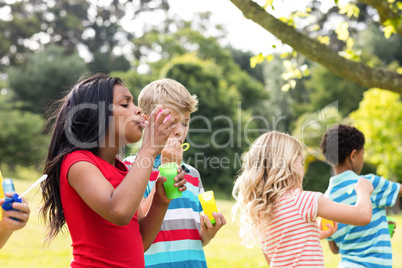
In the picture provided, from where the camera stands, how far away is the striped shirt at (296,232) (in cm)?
247

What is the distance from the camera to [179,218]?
2.53m

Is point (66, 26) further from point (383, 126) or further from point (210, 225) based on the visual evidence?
point (210, 225)

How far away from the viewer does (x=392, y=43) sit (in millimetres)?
32250

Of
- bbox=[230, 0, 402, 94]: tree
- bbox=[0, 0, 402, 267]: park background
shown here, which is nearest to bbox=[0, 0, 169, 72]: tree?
bbox=[0, 0, 402, 267]: park background

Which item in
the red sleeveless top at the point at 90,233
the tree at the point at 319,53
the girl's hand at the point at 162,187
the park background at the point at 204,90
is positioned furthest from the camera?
the park background at the point at 204,90

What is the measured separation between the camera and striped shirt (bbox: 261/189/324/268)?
8.09 feet

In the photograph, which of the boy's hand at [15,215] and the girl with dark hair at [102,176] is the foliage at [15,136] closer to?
the girl with dark hair at [102,176]

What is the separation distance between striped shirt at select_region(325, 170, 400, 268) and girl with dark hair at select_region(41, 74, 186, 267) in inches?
67.9

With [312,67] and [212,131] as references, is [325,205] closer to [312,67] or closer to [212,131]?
[212,131]

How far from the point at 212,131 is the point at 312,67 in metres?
14.5

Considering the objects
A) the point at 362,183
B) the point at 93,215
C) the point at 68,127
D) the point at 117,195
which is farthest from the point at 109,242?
the point at 362,183

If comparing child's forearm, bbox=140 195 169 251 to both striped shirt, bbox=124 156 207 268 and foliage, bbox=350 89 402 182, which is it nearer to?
striped shirt, bbox=124 156 207 268

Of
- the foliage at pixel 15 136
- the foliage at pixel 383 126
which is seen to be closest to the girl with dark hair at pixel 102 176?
the foliage at pixel 383 126

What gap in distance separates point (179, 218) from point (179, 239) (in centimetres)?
12
